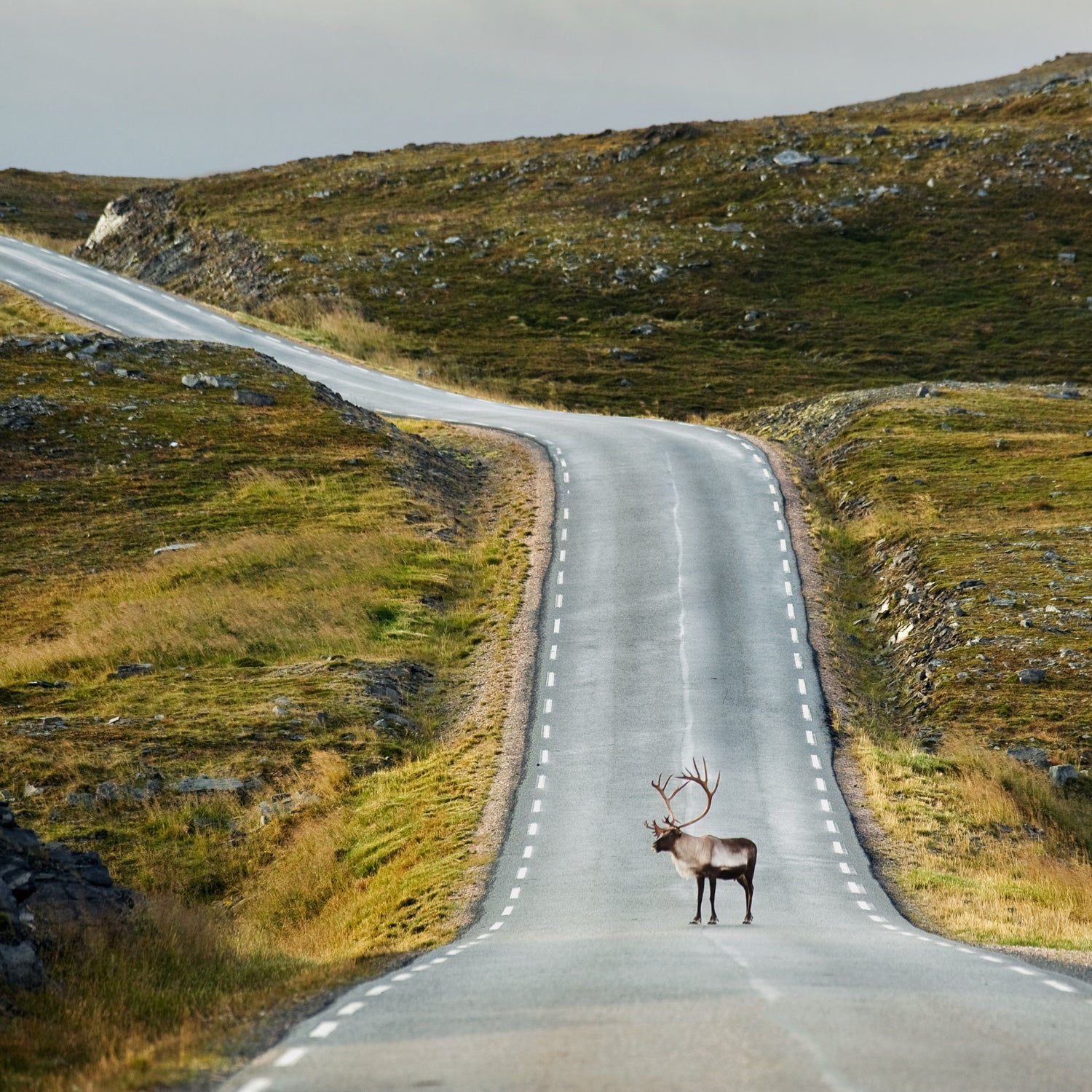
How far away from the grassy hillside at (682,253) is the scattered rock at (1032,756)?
112 feet

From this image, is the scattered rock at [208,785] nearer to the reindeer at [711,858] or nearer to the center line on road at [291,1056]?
the reindeer at [711,858]

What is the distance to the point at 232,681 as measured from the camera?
31.1 m

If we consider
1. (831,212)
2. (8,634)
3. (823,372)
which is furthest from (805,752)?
(831,212)

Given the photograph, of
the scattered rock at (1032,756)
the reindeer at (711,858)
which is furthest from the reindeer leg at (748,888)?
the scattered rock at (1032,756)

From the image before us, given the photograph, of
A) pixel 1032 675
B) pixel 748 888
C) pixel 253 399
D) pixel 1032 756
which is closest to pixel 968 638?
pixel 1032 675

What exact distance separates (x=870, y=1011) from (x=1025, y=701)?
18.8 meters

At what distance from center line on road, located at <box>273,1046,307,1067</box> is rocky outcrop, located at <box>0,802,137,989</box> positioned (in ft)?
12.2

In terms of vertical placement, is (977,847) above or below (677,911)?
above

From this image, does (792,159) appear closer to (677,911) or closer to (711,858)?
(677,911)

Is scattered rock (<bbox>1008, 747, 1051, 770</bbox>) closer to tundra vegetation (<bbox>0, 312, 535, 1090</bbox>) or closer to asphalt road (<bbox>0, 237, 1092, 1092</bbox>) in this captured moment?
asphalt road (<bbox>0, 237, 1092, 1092</bbox>)

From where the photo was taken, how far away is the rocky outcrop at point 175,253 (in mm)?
79750

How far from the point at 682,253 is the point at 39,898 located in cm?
6834

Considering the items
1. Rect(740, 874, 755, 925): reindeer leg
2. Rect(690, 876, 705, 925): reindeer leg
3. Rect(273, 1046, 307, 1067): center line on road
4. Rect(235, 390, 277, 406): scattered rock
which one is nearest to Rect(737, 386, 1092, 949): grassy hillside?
Rect(740, 874, 755, 925): reindeer leg

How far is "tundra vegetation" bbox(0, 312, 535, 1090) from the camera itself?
609 inches
